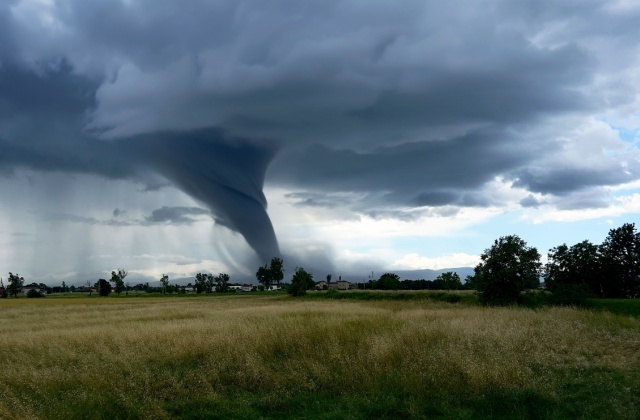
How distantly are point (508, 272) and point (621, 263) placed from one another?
47843 mm

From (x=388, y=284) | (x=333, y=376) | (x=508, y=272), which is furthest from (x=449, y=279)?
(x=333, y=376)

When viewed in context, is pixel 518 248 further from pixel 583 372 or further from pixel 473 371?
pixel 473 371

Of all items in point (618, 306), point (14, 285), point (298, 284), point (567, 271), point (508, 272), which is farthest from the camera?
point (14, 285)

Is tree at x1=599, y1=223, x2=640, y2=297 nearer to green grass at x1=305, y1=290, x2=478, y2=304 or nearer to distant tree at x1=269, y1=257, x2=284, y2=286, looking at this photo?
green grass at x1=305, y1=290, x2=478, y2=304

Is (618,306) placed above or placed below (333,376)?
below

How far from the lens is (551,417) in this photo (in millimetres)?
9172

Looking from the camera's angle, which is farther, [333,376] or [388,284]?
[388,284]

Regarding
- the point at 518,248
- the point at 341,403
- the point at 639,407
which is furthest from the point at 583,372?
the point at 518,248

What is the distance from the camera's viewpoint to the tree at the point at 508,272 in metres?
45.8

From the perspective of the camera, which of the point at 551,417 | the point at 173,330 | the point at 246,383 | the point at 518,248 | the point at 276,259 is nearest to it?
the point at 551,417

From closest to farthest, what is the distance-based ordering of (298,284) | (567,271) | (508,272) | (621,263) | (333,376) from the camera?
(333,376)
(508,272)
(567,271)
(621,263)
(298,284)

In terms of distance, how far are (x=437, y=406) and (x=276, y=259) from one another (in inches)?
6475

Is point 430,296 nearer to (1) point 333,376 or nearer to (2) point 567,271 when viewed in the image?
(2) point 567,271

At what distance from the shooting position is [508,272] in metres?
45.5
